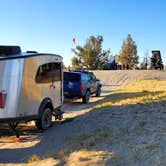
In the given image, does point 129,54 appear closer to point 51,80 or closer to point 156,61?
point 156,61

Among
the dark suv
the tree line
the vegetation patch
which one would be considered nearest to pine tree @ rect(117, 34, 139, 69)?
the tree line

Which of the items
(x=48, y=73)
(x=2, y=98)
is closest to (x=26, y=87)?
(x=2, y=98)

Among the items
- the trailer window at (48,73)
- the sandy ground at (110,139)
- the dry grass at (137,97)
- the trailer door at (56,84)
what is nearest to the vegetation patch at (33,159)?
the sandy ground at (110,139)

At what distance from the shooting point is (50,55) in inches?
500

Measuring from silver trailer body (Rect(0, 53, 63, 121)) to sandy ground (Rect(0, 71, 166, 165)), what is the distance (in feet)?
2.79

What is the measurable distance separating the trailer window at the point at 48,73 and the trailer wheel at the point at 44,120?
3.11 ft

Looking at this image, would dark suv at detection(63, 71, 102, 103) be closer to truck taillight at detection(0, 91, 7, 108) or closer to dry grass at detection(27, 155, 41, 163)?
truck taillight at detection(0, 91, 7, 108)

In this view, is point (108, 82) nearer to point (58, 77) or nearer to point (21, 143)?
point (58, 77)

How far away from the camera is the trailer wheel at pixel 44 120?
40.1ft

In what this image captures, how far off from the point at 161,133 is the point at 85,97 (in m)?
13.5

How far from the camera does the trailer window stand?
38.7ft

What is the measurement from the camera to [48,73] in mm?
12609

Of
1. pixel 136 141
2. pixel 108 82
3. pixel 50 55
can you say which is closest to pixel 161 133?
pixel 136 141

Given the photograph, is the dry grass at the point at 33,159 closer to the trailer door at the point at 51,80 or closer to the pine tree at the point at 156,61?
the trailer door at the point at 51,80
